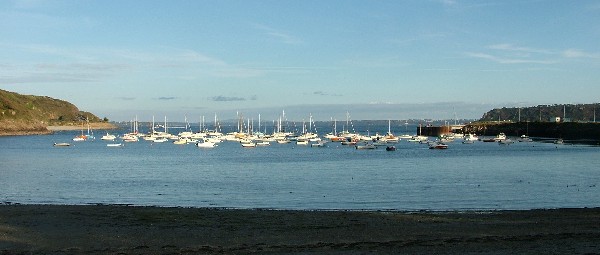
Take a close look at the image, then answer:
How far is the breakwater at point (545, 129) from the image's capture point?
127 m

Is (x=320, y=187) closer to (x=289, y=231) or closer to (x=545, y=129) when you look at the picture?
(x=289, y=231)

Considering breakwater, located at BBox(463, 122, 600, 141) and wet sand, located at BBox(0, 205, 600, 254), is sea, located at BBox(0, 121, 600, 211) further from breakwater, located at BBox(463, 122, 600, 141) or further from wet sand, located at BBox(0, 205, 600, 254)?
breakwater, located at BBox(463, 122, 600, 141)

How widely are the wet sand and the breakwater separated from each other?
349ft

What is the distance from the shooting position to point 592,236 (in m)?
18.0

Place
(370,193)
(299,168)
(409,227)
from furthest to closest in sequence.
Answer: (299,168) < (370,193) < (409,227)

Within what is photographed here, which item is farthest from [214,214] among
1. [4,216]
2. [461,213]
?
[461,213]

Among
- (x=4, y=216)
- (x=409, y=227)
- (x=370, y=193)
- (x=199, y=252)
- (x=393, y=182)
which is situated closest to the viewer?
(x=199, y=252)

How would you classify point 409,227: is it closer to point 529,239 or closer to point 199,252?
point 529,239

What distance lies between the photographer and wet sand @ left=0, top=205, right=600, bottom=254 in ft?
55.1

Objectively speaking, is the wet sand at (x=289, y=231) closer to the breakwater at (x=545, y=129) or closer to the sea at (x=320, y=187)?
the sea at (x=320, y=187)

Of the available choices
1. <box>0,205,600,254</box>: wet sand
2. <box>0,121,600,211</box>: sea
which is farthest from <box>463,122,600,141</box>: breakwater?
<box>0,205,600,254</box>: wet sand

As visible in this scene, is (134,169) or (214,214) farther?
(134,169)

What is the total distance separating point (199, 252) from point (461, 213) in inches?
450

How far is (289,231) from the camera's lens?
19.9 meters
